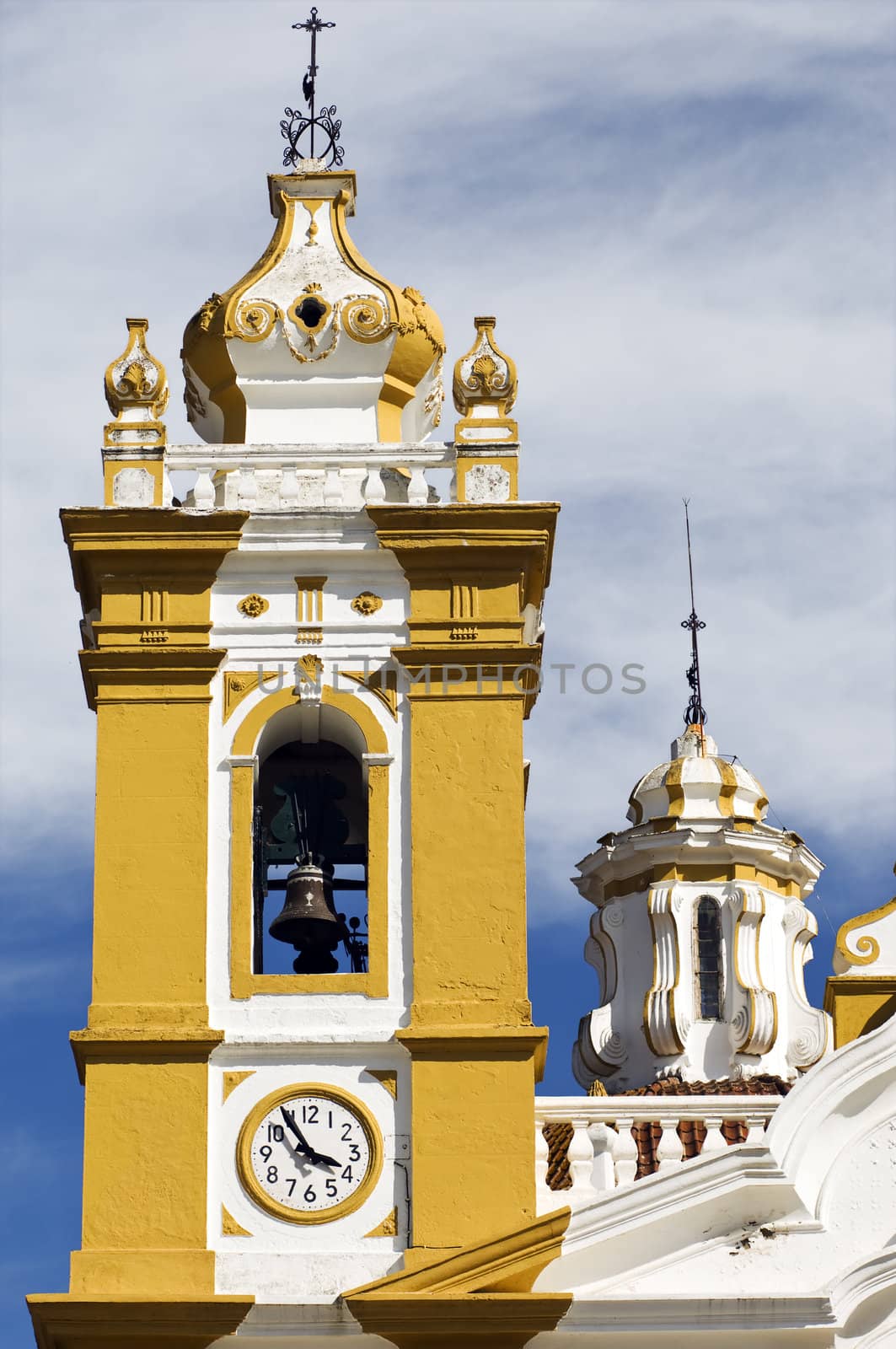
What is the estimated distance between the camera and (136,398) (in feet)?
82.4

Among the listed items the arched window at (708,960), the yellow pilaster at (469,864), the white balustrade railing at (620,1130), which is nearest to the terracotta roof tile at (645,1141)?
the white balustrade railing at (620,1130)

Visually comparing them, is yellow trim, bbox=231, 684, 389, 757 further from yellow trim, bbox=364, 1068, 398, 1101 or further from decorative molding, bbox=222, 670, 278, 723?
yellow trim, bbox=364, 1068, 398, 1101

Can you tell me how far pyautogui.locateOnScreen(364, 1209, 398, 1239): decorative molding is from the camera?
897 inches

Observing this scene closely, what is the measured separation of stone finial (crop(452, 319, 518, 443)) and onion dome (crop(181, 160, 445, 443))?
737 millimetres

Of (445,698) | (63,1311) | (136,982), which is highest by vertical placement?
(445,698)

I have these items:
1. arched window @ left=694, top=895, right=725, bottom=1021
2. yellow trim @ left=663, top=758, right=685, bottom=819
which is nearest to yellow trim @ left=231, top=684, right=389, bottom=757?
arched window @ left=694, top=895, right=725, bottom=1021

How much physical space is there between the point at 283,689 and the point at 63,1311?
171 inches

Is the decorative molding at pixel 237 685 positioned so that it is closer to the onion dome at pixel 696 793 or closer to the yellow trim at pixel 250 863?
the yellow trim at pixel 250 863

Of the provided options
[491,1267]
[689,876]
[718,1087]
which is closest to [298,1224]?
[491,1267]

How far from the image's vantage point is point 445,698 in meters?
24.1

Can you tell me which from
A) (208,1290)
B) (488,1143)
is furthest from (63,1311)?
(488,1143)

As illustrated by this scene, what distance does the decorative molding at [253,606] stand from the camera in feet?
80.2

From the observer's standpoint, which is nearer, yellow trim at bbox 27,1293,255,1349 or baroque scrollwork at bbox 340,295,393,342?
yellow trim at bbox 27,1293,255,1349

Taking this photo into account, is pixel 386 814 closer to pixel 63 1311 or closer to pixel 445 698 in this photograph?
pixel 445 698
